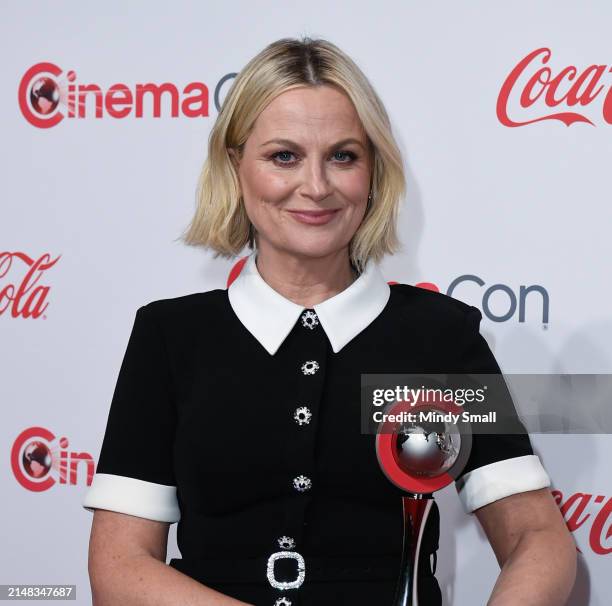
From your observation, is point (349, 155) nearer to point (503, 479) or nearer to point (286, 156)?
point (286, 156)

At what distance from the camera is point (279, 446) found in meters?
1.28

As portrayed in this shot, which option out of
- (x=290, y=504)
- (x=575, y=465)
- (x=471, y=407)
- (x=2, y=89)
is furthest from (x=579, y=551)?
(x=2, y=89)

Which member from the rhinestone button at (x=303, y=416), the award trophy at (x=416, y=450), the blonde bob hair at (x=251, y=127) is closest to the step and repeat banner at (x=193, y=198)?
the blonde bob hair at (x=251, y=127)

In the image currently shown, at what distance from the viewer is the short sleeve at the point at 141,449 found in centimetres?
132

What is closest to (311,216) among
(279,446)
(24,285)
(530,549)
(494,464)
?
(279,446)

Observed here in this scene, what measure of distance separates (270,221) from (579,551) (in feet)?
2.60

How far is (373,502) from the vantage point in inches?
51.2

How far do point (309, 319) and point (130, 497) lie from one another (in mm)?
343

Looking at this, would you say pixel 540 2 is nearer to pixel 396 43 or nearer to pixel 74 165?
pixel 396 43

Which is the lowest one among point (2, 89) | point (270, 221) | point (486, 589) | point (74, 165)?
point (486, 589)

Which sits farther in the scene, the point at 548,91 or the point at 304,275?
the point at 548,91

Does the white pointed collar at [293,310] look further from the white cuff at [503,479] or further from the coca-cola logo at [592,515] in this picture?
the coca-cola logo at [592,515]

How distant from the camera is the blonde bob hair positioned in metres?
1.32

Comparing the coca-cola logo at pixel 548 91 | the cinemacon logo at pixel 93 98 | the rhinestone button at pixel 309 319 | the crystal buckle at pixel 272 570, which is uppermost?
the cinemacon logo at pixel 93 98
